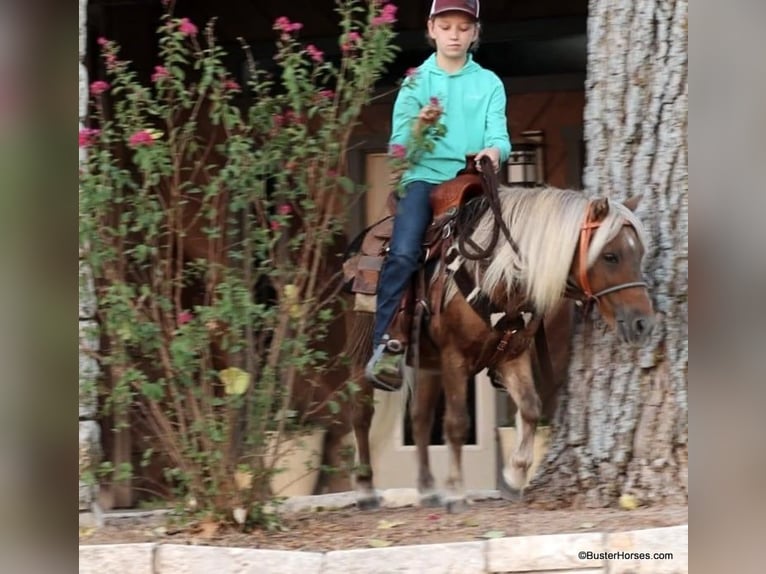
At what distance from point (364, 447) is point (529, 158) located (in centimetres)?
149

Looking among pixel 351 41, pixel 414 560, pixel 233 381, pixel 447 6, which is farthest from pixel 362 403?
pixel 447 6

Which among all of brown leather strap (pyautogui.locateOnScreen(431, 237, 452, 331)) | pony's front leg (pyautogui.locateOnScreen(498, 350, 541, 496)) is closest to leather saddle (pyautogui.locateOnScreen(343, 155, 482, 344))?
brown leather strap (pyautogui.locateOnScreen(431, 237, 452, 331))

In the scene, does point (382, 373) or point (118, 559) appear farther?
point (382, 373)

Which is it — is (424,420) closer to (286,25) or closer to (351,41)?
(351,41)

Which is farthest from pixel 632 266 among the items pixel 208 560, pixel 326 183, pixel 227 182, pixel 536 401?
pixel 208 560

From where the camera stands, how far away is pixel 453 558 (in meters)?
4.18

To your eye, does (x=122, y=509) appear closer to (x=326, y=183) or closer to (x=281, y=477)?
(x=281, y=477)

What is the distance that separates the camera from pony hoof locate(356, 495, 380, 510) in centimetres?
475

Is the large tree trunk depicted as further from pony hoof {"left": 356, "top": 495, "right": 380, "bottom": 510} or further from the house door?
pony hoof {"left": 356, "top": 495, "right": 380, "bottom": 510}

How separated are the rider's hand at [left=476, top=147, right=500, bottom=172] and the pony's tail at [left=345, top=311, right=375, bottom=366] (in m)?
0.81

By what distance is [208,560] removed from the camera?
4.26 m

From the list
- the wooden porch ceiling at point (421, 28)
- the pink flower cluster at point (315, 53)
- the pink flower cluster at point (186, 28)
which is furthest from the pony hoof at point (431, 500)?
the pink flower cluster at point (186, 28)

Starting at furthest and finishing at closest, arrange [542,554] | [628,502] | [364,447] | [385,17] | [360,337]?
[364,447] < [360,337] < [628,502] < [385,17] < [542,554]
